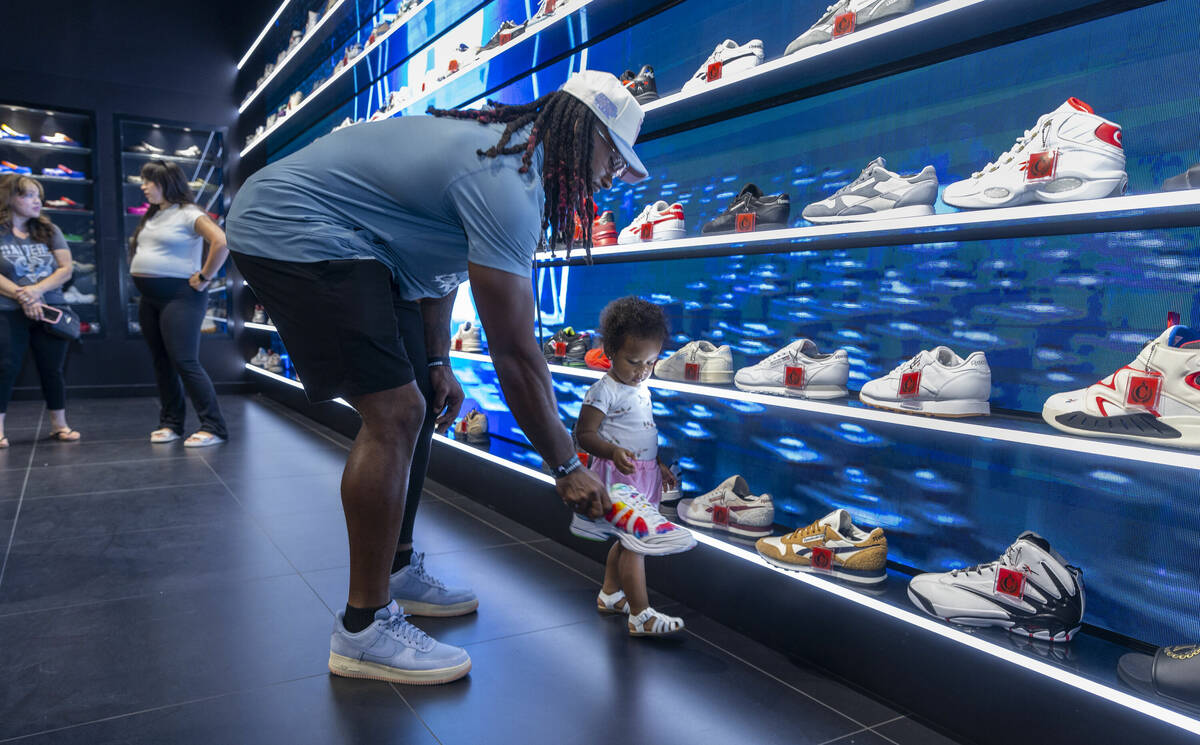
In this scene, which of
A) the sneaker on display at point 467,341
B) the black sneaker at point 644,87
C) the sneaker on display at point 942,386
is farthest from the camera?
the sneaker on display at point 467,341

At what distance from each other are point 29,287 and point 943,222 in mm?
5271

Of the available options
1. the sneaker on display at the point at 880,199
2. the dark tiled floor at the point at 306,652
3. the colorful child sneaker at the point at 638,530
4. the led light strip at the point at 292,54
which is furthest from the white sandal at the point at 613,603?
the led light strip at the point at 292,54

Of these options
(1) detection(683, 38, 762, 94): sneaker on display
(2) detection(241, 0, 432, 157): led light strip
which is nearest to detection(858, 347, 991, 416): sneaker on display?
(1) detection(683, 38, 762, 94): sneaker on display

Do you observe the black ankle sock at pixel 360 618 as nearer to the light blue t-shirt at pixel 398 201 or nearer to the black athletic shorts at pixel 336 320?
the black athletic shorts at pixel 336 320

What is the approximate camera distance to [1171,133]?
164 centimetres

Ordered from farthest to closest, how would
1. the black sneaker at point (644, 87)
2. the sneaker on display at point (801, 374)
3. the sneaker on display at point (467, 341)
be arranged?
the sneaker on display at point (467, 341), the black sneaker at point (644, 87), the sneaker on display at point (801, 374)

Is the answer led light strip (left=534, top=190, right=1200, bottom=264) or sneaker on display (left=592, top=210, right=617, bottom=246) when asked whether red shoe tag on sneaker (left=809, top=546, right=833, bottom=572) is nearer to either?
led light strip (left=534, top=190, right=1200, bottom=264)

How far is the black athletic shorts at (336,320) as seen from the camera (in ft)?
5.25

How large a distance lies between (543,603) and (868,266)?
1.50 m

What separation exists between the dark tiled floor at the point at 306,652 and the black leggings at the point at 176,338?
1.42 metres

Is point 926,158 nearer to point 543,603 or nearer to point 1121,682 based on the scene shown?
point 1121,682

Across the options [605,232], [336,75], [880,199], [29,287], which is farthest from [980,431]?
[29,287]

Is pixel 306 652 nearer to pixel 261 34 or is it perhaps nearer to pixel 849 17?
pixel 849 17

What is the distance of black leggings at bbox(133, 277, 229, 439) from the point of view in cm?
454
